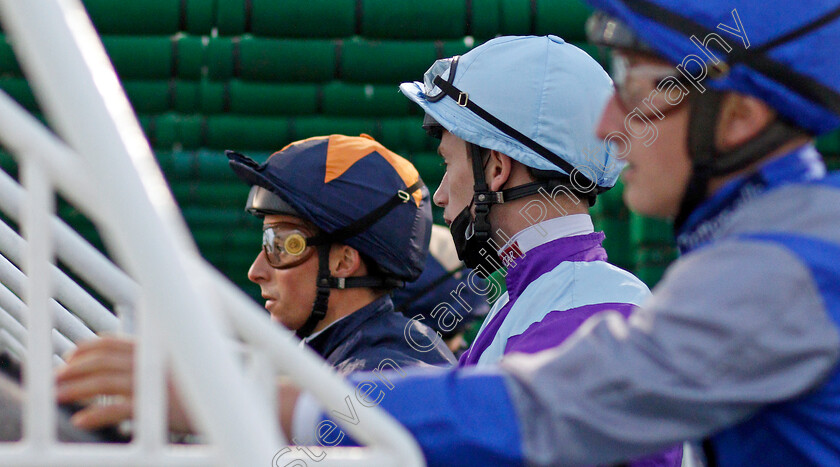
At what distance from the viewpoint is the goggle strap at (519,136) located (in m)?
2.37

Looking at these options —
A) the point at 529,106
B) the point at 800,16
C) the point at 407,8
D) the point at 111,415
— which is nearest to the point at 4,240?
the point at 111,415

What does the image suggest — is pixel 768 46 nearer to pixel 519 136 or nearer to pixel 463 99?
pixel 519 136

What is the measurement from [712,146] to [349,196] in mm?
1671

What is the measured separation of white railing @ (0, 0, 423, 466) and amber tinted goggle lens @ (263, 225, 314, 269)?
185cm

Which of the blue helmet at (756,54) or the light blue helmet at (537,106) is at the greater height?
the blue helmet at (756,54)

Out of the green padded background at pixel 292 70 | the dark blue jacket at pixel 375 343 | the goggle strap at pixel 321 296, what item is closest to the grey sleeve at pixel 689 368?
the dark blue jacket at pixel 375 343

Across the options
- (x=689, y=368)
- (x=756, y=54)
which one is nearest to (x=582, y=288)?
(x=756, y=54)

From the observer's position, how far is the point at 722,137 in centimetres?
122

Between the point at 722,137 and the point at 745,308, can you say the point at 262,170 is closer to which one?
the point at 722,137

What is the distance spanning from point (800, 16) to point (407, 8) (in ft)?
12.7

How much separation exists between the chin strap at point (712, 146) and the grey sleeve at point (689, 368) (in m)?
0.24

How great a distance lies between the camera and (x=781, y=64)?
1.16 meters

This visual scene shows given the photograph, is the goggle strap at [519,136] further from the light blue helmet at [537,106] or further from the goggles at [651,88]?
the goggles at [651,88]

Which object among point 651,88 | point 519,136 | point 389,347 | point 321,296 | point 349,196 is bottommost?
point 389,347
